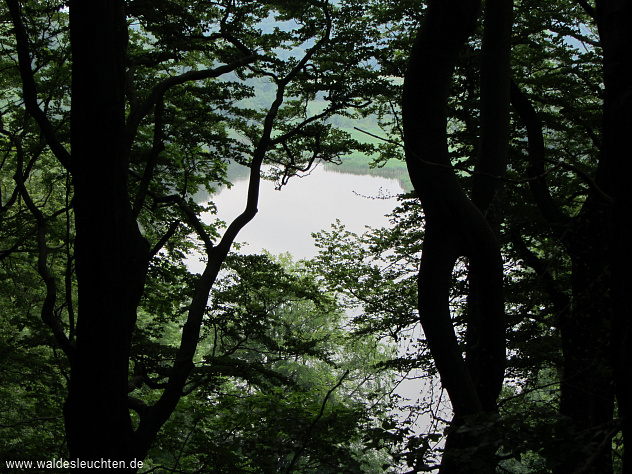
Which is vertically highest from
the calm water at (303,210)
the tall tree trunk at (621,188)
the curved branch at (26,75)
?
the calm water at (303,210)

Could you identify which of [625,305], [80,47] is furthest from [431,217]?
[80,47]

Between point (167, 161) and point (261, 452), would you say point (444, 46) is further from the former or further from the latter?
point (167, 161)

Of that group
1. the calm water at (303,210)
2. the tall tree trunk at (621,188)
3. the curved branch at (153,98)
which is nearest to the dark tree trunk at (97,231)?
the curved branch at (153,98)

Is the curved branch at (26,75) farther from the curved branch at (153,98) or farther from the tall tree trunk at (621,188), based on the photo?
the tall tree trunk at (621,188)

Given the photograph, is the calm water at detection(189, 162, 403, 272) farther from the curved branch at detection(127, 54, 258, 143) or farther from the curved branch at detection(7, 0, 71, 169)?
the curved branch at detection(7, 0, 71, 169)

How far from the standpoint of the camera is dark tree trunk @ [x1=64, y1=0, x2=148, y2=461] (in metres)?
3.17

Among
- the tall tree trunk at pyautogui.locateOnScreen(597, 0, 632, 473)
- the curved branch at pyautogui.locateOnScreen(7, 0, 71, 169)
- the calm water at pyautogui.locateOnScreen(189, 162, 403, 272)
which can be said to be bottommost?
the tall tree trunk at pyautogui.locateOnScreen(597, 0, 632, 473)

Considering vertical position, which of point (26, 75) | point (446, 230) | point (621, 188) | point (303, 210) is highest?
point (303, 210)

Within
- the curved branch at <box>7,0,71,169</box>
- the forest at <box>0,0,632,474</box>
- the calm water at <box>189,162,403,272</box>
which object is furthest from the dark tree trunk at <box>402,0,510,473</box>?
the calm water at <box>189,162,403,272</box>

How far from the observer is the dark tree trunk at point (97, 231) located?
3.17 meters

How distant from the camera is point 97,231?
3.24 meters

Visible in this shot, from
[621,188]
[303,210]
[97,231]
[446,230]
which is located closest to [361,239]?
[97,231]

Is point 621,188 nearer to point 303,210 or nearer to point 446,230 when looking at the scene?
point 446,230

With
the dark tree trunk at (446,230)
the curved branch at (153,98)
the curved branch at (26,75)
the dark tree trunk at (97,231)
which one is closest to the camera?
the dark tree trunk at (446,230)
